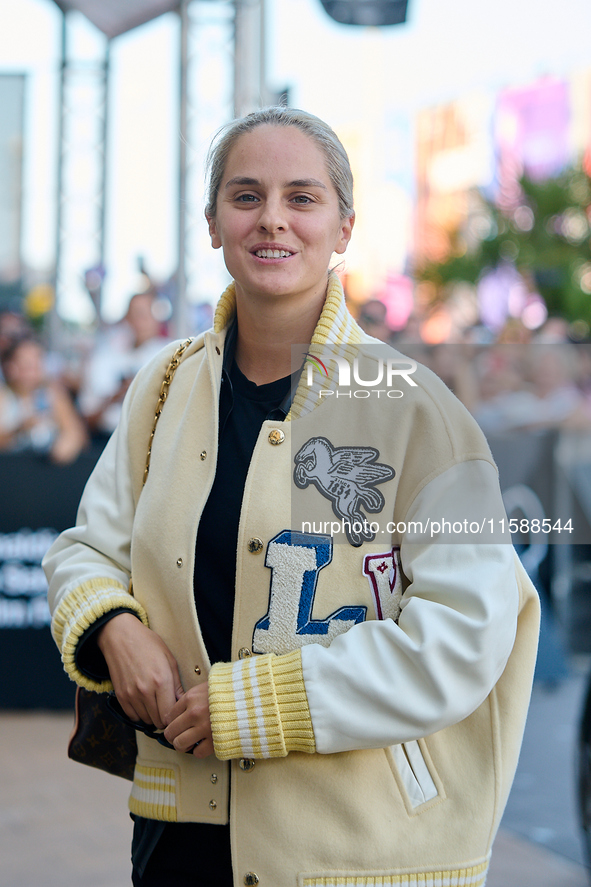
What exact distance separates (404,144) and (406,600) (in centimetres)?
7099

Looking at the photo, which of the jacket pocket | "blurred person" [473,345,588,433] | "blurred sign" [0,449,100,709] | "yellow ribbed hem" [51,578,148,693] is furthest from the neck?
"blurred person" [473,345,588,433]

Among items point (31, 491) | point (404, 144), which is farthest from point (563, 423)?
point (404, 144)

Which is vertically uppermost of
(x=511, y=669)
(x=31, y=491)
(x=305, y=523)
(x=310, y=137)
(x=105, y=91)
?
(x=105, y=91)

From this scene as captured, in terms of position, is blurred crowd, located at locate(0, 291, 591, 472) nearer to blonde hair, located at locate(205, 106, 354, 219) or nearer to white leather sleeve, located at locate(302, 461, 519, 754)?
blonde hair, located at locate(205, 106, 354, 219)

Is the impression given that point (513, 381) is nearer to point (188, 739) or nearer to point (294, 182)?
point (294, 182)

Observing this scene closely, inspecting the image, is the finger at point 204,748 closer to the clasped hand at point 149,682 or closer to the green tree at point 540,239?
the clasped hand at point 149,682

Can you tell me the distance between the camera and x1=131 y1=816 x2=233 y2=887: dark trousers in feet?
5.57

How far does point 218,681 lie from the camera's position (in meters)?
1.58

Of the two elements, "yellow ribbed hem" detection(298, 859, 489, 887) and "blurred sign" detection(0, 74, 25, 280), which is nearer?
"yellow ribbed hem" detection(298, 859, 489, 887)

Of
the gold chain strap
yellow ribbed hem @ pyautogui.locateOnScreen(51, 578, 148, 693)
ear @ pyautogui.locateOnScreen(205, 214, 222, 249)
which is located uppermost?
ear @ pyautogui.locateOnScreen(205, 214, 222, 249)

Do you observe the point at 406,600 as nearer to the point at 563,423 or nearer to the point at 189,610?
the point at 189,610

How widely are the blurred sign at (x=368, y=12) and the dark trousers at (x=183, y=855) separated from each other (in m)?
5.64

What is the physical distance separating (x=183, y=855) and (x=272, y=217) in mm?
1137

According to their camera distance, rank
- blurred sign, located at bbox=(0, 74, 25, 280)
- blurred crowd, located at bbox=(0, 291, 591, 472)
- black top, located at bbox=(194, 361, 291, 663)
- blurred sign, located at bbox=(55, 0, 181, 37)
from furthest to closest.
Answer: blurred sign, located at bbox=(0, 74, 25, 280)
blurred sign, located at bbox=(55, 0, 181, 37)
blurred crowd, located at bbox=(0, 291, 591, 472)
black top, located at bbox=(194, 361, 291, 663)
